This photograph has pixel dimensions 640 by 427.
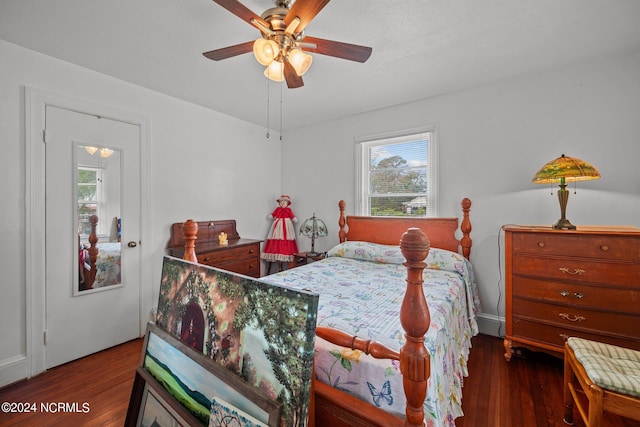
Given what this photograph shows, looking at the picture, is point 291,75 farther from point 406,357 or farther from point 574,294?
point 574,294

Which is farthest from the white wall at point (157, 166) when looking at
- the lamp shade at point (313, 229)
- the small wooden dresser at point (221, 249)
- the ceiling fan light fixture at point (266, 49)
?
the ceiling fan light fixture at point (266, 49)

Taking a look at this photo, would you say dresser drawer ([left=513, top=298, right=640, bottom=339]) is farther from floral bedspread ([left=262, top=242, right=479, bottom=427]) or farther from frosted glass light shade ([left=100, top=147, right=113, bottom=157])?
frosted glass light shade ([left=100, top=147, right=113, bottom=157])

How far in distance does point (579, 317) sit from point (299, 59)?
104 inches

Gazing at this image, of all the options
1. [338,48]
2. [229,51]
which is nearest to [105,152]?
[229,51]

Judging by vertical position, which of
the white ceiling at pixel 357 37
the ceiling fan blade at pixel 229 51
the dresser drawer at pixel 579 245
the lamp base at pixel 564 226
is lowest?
the dresser drawer at pixel 579 245

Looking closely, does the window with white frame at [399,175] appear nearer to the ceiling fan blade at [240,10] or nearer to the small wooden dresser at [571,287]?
the small wooden dresser at [571,287]

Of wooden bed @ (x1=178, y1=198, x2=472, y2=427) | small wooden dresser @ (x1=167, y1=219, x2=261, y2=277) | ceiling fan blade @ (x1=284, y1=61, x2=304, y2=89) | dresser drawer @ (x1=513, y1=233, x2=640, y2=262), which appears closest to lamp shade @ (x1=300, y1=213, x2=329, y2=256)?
Answer: small wooden dresser @ (x1=167, y1=219, x2=261, y2=277)

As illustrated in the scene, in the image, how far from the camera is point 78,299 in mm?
2338

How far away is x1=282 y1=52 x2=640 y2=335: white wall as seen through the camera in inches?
86.6

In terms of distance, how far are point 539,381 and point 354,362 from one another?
183cm

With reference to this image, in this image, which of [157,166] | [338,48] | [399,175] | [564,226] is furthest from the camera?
[399,175]

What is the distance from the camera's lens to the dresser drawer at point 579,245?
5.93 ft

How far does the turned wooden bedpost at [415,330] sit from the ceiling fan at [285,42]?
1.17 metres

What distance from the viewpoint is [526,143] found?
2539 millimetres
